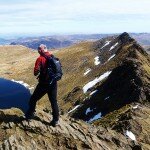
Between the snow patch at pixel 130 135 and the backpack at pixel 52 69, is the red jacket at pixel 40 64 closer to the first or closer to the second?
the backpack at pixel 52 69

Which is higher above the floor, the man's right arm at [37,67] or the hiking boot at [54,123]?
the man's right arm at [37,67]

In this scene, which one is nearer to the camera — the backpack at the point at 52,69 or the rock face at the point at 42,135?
the backpack at the point at 52,69

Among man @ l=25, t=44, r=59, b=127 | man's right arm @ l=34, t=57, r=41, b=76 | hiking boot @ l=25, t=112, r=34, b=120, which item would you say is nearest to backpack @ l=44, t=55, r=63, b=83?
man @ l=25, t=44, r=59, b=127

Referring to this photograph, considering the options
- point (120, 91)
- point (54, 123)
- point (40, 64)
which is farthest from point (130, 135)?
point (120, 91)

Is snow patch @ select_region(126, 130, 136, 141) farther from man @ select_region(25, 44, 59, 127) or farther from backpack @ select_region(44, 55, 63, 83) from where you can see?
backpack @ select_region(44, 55, 63, 83)

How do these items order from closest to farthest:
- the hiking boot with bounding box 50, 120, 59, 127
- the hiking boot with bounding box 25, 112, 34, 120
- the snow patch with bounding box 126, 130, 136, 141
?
1. the hiking boot with bounding box 25, 112, 34, 120
2. the hiking boot with bounding box 50, 120, 59, 127
3. the snow patch with bounding box 126, 130, 136, 141

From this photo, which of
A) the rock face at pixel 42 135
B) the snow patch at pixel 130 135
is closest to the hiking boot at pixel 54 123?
the rock face at pixel 42 135

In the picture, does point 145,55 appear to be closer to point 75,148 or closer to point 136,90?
point 136,90

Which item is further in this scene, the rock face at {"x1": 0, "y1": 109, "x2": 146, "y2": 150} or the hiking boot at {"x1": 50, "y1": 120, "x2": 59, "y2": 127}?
the hiking boot at {"x1": 50, "y1": 120, "x2": 59, "y2": 127}

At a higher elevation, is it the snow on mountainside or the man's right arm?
the man's right arm

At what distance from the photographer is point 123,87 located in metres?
83.6

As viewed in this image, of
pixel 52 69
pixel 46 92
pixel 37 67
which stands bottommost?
pixel 46 92

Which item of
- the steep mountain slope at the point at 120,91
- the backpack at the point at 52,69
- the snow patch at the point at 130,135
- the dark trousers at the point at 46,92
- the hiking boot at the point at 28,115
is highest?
the backpack at the point at 52,69

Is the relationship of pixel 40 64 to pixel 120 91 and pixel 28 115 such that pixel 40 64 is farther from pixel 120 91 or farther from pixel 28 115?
pixel 120 91
